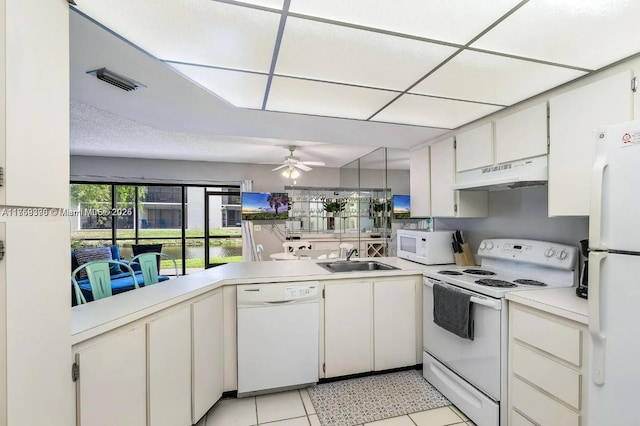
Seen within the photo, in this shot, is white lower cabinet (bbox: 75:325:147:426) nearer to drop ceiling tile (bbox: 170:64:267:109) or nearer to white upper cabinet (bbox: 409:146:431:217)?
drop ceiling tile (bbox: 170:64:267:109)

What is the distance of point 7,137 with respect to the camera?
0.87 metres

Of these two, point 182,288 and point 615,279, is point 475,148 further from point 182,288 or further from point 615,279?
point 182,288

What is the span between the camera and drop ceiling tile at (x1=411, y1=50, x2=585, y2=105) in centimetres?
164

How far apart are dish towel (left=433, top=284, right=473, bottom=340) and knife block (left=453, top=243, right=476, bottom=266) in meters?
0.63

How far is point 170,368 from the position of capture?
1.66m

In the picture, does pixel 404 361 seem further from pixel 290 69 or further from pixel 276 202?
A: pixel 276 202

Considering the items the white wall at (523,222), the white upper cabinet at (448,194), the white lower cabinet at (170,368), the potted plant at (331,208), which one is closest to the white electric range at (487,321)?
the white wall at (523,222)

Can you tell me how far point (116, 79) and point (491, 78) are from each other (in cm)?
220

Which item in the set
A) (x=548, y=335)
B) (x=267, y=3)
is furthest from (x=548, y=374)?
(x=267, y=3)

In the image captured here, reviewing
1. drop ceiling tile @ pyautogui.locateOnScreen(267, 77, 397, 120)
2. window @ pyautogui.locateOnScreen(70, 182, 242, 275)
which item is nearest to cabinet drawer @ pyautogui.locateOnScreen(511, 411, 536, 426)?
drop ceiling tile @ pyautogui.locateOnScreen(267, 77, 397, 120)

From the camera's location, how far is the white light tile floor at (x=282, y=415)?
199 centimetres

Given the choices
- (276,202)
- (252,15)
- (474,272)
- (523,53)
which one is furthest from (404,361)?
(276,202)

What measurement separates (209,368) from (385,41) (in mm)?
2202

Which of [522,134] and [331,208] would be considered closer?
[522,134]
